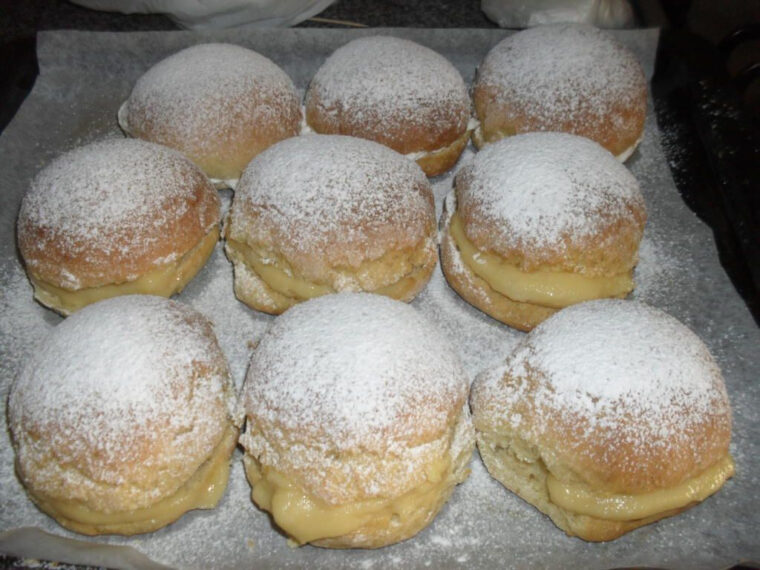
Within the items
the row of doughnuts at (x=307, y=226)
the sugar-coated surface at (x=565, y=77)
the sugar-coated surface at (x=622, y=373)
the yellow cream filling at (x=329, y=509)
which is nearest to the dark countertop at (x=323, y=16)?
the sugar-coated surface at (x=565, y=77)

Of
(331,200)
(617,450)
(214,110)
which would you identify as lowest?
(617,450)

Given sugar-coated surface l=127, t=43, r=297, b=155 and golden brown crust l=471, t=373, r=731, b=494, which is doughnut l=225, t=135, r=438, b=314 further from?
golden brown crust l=471, t=373, r=731, b=494

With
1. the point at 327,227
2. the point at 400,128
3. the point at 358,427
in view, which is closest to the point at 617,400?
the point at 358,427

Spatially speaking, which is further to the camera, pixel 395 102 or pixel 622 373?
pixel 395 102

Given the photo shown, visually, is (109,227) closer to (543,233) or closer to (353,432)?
(353,432)

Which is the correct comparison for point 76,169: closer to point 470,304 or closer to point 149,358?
point 149,358

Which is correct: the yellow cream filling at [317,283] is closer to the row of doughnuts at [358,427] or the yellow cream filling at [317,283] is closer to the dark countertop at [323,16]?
the row of doughnuts at [358,427]

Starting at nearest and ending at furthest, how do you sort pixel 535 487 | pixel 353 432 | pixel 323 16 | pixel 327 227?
1. pixel 353 432
2. pixel 535 487
3. pixel 327 227
4. pixel 323 16
